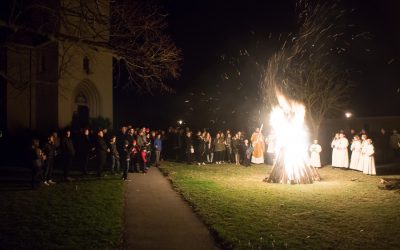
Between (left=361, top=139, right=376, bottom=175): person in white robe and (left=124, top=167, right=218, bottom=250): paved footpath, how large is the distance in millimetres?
9898

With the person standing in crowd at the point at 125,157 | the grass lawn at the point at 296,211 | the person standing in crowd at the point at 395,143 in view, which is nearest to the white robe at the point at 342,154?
the grass lawn at the point at 296,211

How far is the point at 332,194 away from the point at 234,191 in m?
3.28

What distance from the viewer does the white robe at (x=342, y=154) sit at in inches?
800

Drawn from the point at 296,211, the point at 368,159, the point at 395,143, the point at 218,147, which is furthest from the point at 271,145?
the point at 296,211

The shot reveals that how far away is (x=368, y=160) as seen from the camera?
1819cm

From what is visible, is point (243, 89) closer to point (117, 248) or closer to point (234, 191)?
point (234, 191)

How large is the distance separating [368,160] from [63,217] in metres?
14.3

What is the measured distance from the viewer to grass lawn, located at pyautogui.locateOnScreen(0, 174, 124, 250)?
758cm

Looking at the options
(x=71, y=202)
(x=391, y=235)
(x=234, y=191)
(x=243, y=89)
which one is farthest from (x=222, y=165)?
(x=243, y=89)

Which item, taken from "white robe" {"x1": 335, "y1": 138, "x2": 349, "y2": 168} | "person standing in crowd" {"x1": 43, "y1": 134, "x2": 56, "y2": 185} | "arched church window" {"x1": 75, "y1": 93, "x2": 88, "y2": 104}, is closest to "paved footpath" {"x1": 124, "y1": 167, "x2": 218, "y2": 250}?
"person standing in crowd" {"x1": 43, "y1": 134, "x2": 56, "y2": 185}

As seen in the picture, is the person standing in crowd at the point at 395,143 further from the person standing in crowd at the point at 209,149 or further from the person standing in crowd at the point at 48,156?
the person standing in crowd at the point at 48,156

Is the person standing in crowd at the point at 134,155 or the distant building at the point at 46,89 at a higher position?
the distant building at the point at 46,89

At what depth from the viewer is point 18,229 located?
8445 millimetres

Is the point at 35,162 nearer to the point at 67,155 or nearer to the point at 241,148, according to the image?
the point at 67,155
